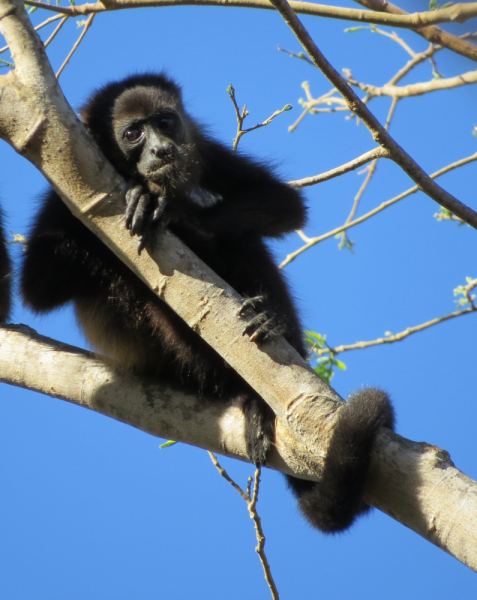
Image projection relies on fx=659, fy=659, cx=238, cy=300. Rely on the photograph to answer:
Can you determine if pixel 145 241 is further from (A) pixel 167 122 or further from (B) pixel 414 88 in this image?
(B) pixel 414 88

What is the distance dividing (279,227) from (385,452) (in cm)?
192

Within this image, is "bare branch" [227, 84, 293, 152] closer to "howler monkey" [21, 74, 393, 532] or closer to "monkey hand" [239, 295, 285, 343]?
"howler monkey" [21, 74, 393, 532]

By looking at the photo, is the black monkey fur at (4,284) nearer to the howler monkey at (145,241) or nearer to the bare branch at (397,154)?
the howler monkey at (145,241)

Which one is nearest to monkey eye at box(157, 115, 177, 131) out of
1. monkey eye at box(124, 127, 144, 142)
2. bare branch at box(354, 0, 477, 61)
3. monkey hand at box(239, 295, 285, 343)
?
monkey eye at box(124, 127, 144, 142)

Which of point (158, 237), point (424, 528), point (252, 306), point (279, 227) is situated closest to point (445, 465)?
point (424, 528)

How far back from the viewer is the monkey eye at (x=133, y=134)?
3830 millimetres

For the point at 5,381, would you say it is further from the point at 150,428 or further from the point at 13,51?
the point at 13,51

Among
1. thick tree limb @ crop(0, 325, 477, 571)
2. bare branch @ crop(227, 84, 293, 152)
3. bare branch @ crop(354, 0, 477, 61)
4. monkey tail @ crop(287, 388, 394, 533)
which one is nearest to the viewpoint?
thick tree limb @ crop(0, 325, 477, 571)

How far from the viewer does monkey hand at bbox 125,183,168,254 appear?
103 inches

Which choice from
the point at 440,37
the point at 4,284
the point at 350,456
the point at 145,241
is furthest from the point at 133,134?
the point at 350,456

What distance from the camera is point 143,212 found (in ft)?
8.87

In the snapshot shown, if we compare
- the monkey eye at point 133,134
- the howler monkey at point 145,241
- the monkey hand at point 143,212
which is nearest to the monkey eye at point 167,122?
the howler monkey at point 145,241

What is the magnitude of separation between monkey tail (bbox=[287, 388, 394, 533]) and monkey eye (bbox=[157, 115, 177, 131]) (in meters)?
2.14

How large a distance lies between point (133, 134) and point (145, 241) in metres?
1.45
